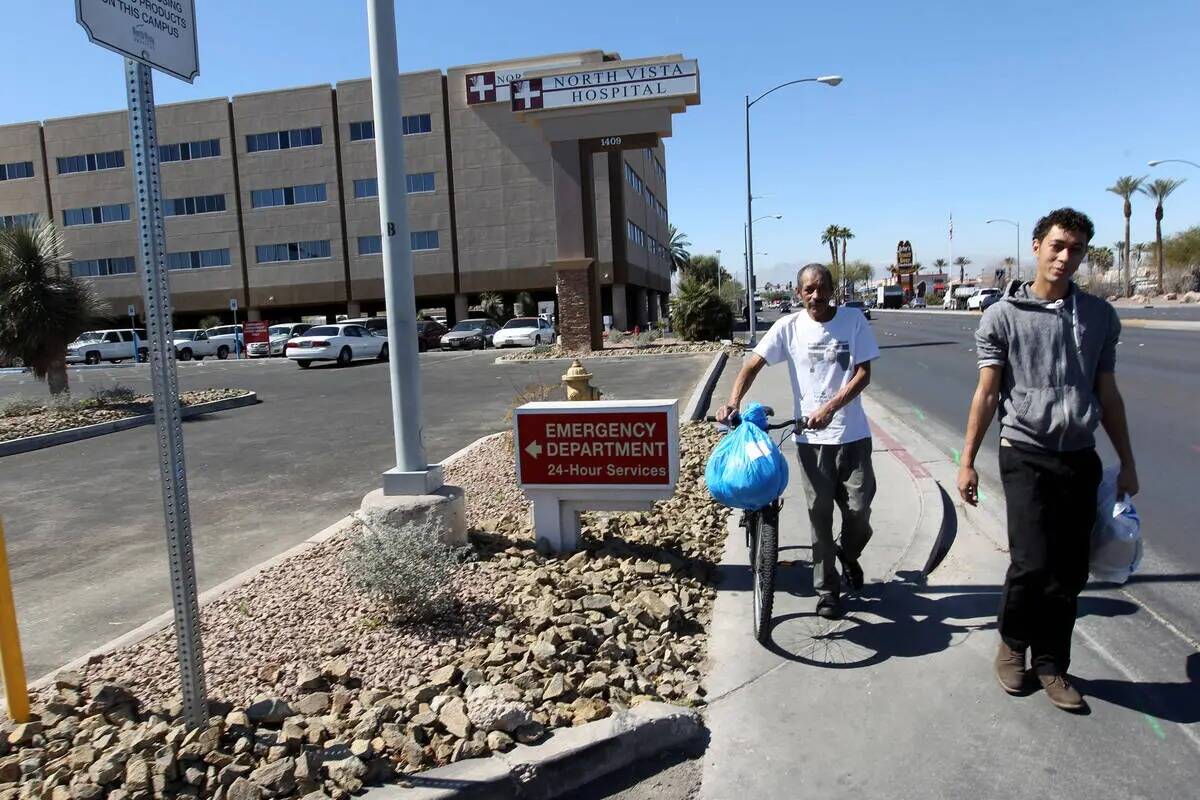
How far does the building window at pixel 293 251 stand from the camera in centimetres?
5309

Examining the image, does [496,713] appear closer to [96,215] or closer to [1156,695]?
[1156,695]

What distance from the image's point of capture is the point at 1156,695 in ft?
11.7

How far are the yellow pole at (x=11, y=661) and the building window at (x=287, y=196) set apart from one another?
175 feet

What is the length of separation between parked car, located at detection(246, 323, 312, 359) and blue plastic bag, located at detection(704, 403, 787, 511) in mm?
36062

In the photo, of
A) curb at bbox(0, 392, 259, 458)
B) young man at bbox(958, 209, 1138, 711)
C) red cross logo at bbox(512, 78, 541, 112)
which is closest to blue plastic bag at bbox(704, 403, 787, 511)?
young man at bbox(958, 209, 1138, 711)

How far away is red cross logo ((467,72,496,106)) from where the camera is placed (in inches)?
1729

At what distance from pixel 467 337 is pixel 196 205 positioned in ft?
87.4

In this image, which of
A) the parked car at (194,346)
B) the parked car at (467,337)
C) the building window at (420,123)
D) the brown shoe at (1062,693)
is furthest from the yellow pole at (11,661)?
the building window at (420,123)

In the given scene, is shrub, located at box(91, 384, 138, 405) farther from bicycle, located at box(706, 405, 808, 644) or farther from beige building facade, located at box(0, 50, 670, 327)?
beige building facade, located at box(0, 50, 670, 327)

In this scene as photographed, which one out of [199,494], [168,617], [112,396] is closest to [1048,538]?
[168,617]

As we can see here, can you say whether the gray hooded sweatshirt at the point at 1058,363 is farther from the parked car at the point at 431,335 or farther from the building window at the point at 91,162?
the building window at the point at 91,162

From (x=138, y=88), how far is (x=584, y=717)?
2816mm

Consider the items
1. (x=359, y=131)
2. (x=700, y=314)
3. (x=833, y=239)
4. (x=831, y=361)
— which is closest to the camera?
(x=831, y=361)

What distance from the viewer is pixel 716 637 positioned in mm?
4316
